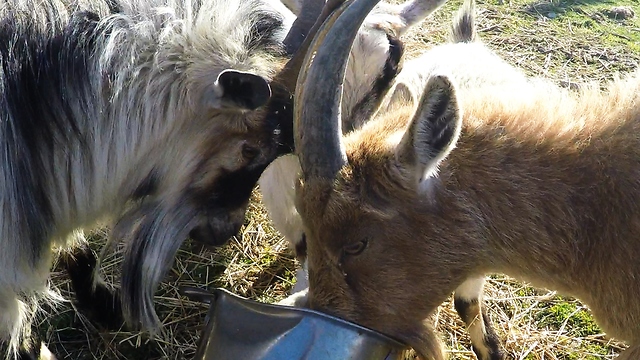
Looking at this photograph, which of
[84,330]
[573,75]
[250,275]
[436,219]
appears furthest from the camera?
[573,75]

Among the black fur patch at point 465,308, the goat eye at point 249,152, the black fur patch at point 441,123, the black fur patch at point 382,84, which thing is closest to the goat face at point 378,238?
the black fur patch at point 441,123

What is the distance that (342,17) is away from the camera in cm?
230

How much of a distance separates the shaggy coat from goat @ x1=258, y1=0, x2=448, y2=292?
69cm

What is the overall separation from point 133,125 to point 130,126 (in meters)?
0.01

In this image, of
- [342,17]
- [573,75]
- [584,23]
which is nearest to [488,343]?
[342,17]

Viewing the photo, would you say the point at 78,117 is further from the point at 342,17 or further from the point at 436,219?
the point at 436,219

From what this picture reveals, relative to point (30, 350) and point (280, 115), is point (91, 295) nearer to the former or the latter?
point (30, 350)

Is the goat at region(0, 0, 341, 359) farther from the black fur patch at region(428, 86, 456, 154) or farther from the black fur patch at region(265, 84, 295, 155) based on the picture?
the black fur patch at region(428, 86, 456, 154)

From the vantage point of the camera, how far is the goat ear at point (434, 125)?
2.14m

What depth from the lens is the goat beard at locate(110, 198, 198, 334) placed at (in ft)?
9.61

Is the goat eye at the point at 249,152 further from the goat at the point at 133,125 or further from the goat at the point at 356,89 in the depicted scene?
the goat at the point at 356,89

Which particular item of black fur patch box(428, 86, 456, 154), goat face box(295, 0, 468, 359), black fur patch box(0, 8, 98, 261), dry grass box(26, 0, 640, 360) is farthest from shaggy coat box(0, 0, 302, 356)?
black fur patch box(428, 86, 456, 154)

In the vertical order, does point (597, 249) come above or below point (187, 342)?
above

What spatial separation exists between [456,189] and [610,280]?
0.71 m
